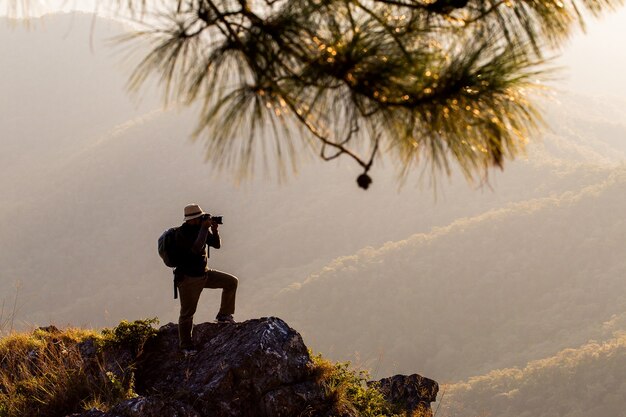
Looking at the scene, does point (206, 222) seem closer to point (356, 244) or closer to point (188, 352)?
point (188, 352)

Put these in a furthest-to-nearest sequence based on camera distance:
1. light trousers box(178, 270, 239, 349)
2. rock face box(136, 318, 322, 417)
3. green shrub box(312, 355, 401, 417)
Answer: light trousers box(178, 270, 239, 349) → green shrub box(312, 355, 401, 417) → rock face box(136, 318, 322, 417)

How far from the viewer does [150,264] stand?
459ft

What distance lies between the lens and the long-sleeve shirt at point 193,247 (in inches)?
225

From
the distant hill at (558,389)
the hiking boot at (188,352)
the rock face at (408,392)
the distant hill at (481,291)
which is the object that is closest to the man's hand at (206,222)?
the hiking boot at (188,352)

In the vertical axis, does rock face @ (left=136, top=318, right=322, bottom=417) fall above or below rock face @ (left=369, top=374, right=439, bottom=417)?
above

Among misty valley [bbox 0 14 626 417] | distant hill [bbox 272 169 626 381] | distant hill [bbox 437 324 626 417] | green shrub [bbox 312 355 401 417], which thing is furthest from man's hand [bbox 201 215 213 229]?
distant hill [bbox 272 169 626 381]

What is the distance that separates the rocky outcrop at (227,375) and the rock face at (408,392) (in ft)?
3.35

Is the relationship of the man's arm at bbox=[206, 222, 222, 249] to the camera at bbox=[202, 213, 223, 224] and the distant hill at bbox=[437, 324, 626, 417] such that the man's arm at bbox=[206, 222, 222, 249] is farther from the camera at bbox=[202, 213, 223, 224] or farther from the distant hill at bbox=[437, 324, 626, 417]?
the distant hill at bbox=[437, 324, 626, 417]

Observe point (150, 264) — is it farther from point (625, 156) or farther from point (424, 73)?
point (424, 73)

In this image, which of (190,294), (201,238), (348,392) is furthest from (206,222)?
(348,392)

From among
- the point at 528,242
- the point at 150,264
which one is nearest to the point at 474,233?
the point at 528,242

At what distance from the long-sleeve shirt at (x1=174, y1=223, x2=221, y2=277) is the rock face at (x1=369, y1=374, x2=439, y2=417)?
6.15ft

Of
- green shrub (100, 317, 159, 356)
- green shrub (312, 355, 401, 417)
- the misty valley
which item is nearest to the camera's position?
green shrub (312, 355, 401, 417)

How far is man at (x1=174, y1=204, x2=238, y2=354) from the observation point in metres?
5.74
